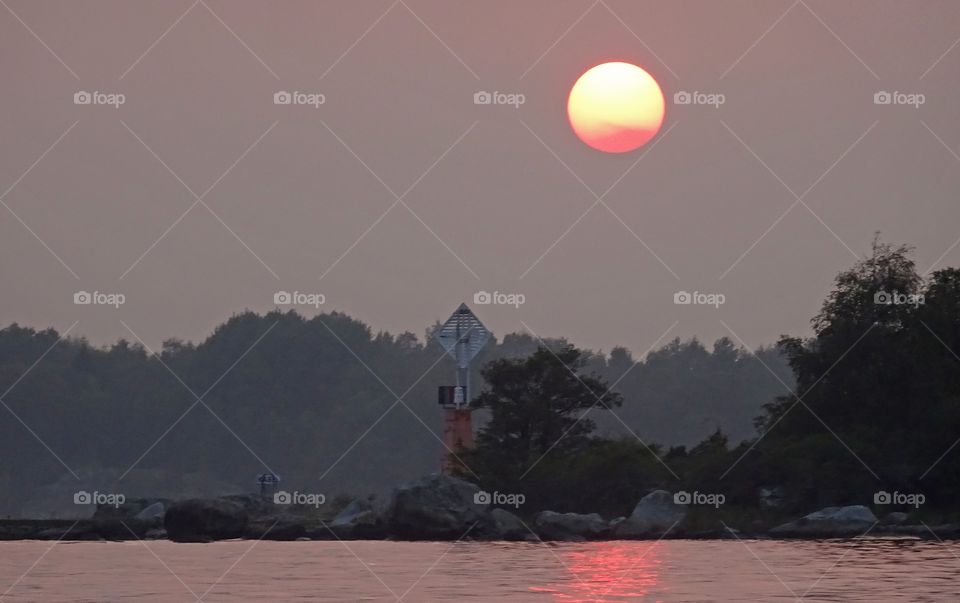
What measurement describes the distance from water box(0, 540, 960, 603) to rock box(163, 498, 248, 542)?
28.7 ft

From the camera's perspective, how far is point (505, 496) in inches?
3098

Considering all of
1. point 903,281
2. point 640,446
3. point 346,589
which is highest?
point 903,281

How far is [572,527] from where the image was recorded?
69.2 meters

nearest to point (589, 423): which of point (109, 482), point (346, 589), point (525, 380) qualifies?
point (525, 380)

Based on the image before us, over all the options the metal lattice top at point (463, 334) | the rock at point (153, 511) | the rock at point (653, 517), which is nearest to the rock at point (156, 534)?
the rock at point (153, 511)

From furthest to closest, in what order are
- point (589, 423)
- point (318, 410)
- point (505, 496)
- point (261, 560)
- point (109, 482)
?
1. point (318, 410)
2. point (109, 482)
3. point (589, 423)
4. point (505, 496)
5. point (261, 560)

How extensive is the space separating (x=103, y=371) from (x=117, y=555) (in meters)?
105

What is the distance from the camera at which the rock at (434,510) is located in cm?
7050

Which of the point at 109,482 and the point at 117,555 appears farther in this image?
the point at 109,482

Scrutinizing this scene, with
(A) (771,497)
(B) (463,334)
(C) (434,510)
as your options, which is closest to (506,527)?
(C) (434,510)

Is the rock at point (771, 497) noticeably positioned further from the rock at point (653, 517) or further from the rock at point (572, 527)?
the rock at point (572, 527)

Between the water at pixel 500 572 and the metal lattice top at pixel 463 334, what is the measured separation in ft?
83.6

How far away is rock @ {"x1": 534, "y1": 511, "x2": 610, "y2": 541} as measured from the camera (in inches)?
2694

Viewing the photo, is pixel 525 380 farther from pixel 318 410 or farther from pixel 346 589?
pixel 318 410
